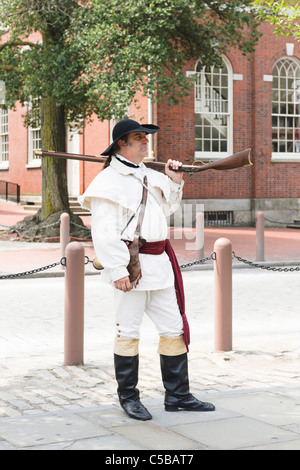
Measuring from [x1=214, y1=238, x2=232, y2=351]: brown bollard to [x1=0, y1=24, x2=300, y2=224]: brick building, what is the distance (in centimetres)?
1681

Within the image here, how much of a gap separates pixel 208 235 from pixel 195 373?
49.8ft

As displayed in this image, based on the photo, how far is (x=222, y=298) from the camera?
7211 millimetres

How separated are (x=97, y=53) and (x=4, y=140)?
18.7 meters

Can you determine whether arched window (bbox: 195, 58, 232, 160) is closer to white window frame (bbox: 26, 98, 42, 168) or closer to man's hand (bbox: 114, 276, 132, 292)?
white window frame (bbox: 26, 98, 42, 168)

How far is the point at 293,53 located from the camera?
1066 inches

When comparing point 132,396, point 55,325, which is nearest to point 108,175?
point 132,396

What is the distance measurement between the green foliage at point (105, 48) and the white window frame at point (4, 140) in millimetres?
13810

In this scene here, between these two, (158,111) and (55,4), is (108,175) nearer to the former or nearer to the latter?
(55,4)

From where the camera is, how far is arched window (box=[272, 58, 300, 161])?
26891mm

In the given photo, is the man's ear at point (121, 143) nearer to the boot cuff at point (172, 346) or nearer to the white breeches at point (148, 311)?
the white breeches at point (148, 311)

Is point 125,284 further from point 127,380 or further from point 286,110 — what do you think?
point 286,110

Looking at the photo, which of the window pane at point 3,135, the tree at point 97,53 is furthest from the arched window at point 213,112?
the window pane at point 3,135

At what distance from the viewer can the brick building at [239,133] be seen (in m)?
24.7

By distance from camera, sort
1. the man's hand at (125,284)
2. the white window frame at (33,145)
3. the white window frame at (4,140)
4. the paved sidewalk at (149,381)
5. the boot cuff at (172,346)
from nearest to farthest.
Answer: the paved sidewalk at (149,381) < the man's hand at (125,284) < the boot cuff at (172,346) < the white window frame at (33,145) < the white window frame at (4,140)
